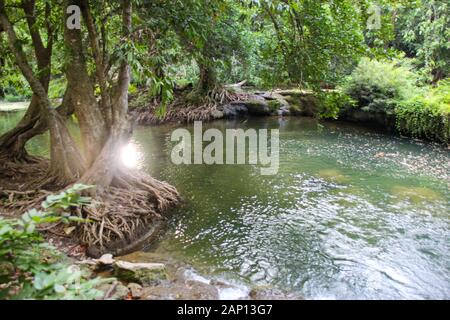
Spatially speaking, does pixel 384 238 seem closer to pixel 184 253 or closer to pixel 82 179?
pixel 184 253

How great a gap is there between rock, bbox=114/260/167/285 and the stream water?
0.97 meters

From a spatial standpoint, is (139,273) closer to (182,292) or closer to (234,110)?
(182,292)

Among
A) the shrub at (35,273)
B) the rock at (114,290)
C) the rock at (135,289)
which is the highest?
the shrub at (35,273)

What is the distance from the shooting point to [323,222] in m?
7.05

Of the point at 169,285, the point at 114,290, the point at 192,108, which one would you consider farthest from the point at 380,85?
the point at 114,290

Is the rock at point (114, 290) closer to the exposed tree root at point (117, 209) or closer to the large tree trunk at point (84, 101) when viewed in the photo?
the exposed tree root at point (117, 209)

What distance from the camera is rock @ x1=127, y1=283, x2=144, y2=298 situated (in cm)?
402

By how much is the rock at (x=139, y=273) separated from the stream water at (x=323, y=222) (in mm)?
970

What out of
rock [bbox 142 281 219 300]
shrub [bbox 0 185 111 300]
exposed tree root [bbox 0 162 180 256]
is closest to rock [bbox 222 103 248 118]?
exposed tree root [bbox 0 162 180 256]

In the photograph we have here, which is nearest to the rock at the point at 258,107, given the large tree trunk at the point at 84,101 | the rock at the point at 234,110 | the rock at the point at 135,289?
the rock at the point at 234,110

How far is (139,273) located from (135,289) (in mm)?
366

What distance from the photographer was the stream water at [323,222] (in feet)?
17.4

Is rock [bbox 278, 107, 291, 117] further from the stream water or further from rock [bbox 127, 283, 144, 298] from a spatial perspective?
rock [bbox 127, 283, 144, 298]
